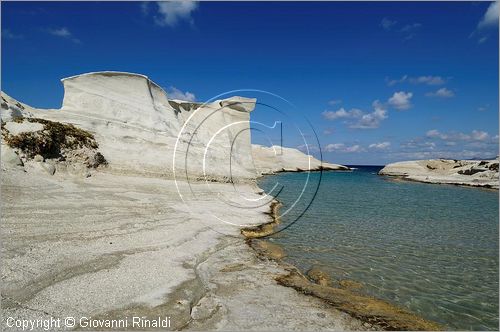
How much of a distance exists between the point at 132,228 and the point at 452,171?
7860cm

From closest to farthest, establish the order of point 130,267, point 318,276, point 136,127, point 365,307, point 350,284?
point 365,307
point 130,267
point 350,284
point 318,276
point 136,127

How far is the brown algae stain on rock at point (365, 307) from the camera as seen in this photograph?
6816 millimetres

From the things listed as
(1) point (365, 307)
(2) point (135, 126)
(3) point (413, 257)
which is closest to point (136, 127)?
(2) point (135, 126)

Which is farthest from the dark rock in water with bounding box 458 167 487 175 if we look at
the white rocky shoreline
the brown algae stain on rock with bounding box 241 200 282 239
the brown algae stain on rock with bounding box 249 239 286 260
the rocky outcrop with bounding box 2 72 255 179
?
the brown algae stain on rock with bounding box 249 239 286 260

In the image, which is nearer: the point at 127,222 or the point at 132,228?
the point at 132,228

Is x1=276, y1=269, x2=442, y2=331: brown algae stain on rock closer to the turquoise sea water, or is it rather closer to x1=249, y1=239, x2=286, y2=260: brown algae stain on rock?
the turquoise sea water

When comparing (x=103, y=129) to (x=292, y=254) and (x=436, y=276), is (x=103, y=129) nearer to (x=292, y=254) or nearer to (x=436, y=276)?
(x=292, y=254)

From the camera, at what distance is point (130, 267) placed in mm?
7844

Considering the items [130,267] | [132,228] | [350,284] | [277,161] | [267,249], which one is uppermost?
[277,161]

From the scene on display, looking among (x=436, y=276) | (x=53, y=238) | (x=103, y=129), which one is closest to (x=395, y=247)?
(x=436, y=276)

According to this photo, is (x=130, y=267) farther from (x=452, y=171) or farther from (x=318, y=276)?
(x=452, y=171)

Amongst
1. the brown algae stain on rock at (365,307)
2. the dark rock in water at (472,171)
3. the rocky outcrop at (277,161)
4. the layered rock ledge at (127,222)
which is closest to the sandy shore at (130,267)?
the layered rock ledge at (127,222)

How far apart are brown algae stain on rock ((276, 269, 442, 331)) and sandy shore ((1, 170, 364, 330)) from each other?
1.19 feet

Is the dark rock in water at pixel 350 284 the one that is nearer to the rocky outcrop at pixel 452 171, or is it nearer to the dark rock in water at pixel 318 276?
the dark rock in water at pixel 318 276
